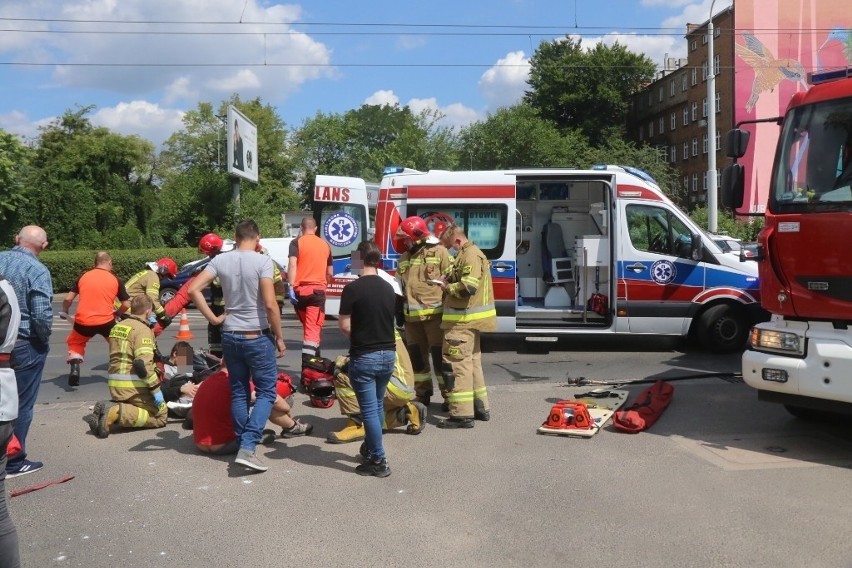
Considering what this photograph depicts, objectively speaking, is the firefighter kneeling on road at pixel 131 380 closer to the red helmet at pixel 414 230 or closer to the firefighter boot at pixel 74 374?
the red helmet at pixel 414 230

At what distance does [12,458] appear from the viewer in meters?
5.79

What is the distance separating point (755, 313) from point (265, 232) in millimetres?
26832

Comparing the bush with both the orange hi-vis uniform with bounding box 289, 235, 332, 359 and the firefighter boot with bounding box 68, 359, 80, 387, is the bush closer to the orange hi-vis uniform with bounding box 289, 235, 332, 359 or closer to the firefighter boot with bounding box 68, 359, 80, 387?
the firefighter boot with bounding box 68, 359, 80, 387

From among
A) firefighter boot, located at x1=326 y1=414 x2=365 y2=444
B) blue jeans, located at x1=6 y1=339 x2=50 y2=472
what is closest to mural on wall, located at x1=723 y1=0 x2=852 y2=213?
firefighter boot, located at x1=326 y1=414 x2=365 y2=444

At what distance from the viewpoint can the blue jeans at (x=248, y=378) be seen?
5715mm

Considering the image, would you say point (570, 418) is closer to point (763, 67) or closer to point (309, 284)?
point (309, 284)

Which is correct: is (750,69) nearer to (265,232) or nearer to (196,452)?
(265,232)

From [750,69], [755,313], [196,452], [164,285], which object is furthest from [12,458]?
[750,69]

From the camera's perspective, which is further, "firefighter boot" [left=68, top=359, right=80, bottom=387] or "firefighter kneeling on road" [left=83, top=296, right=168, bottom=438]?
"firefighter boot" [left=68, top=359, right=80, bottom=387]

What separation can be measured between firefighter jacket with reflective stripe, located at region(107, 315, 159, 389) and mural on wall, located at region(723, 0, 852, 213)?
40178mm

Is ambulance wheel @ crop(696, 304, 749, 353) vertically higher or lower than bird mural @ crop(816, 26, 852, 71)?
lower

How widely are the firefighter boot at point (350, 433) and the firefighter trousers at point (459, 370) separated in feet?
2.80

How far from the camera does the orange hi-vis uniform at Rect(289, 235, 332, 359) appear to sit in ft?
29.0

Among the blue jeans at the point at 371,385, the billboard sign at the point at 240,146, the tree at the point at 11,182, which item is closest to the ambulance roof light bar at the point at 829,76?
the blue jeans at the point at 371,385
